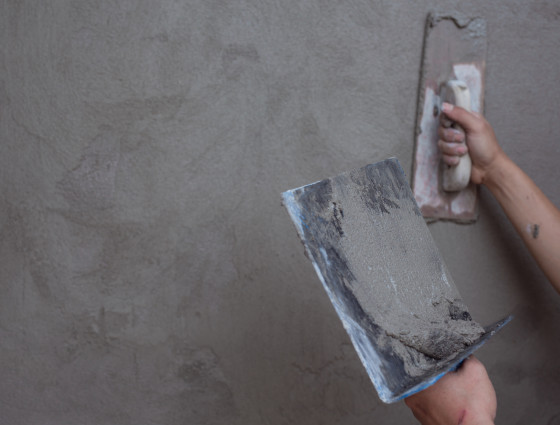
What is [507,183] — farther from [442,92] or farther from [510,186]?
[442,92]

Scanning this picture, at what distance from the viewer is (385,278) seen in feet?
3.05

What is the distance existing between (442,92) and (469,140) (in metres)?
0.15

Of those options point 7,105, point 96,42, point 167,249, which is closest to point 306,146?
point 167,249

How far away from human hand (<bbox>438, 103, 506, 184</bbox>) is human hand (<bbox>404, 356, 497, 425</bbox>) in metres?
0.57

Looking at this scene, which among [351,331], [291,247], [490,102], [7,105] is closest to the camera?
[351,331]

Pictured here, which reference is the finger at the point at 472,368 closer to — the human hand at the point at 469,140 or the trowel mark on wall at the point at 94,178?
the human hand at the point at 469,140

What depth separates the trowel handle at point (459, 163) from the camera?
4.10 feet

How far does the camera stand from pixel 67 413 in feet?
3.61

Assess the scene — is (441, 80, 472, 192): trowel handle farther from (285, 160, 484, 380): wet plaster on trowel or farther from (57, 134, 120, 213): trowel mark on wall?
(57, 134, 120, 213): trowel mark on wall

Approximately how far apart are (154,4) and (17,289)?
0.70m

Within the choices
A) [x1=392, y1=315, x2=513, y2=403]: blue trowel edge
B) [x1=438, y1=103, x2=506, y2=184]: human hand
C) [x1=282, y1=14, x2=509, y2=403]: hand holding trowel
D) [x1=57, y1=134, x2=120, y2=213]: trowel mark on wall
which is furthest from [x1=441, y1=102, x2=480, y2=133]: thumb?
[x1=57, y1=134, x2=120, y2=213]: trowel mark on wall

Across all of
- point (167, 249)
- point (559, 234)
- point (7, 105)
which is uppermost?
point (7, 105)

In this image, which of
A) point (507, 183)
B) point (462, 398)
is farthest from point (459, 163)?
point (462, 398)

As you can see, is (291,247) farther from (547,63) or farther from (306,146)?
(547,63)
